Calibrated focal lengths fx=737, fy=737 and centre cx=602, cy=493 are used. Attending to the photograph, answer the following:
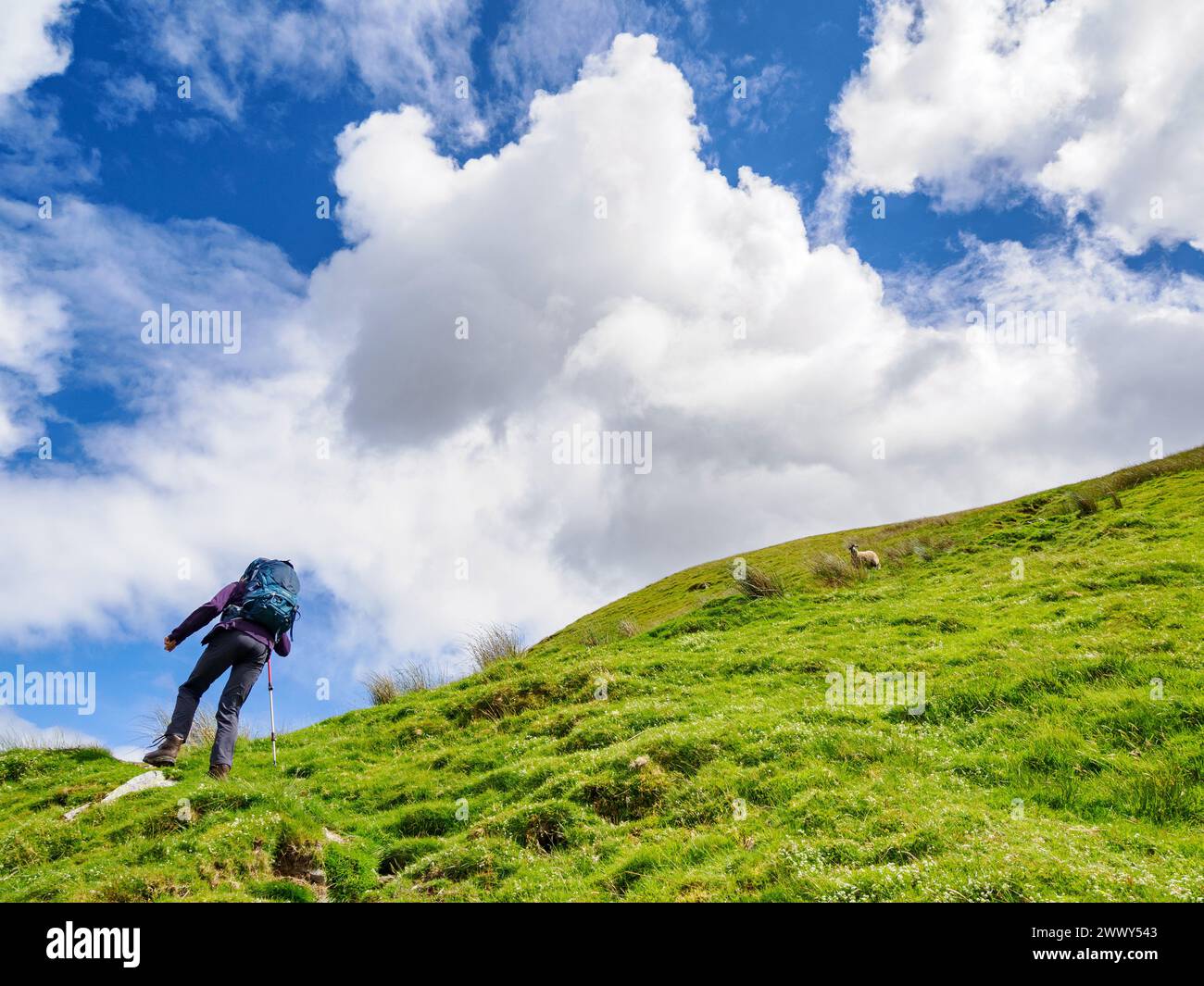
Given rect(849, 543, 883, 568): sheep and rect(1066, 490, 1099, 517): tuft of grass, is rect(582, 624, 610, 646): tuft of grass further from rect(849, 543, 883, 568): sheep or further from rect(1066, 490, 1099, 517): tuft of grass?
rect(1066, 490, 1099, 517): tuft of grass

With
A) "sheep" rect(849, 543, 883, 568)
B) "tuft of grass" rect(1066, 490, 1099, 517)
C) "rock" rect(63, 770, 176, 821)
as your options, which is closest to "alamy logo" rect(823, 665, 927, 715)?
"rock" rect(63, 770, 176, 821)

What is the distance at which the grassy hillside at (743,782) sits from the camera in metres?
8.96

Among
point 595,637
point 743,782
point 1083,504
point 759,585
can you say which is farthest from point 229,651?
point 1083,504

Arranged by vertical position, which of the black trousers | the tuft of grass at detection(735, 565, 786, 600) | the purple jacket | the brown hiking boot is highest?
the tuft of grass at detection(735, 565, 786, 600)

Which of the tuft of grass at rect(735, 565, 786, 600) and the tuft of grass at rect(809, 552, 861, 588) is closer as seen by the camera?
the tuft of grass at rect(735, 565, 786, 600)

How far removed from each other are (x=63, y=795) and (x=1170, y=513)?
3929cm

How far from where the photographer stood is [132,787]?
15.2 m
